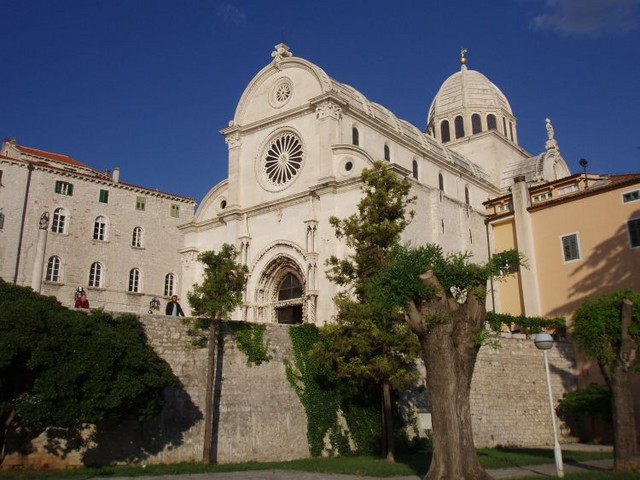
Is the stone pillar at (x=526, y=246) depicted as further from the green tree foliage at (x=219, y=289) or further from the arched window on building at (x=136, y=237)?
the arched window on building at (x=136, y=237)

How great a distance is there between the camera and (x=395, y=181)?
22.0 m

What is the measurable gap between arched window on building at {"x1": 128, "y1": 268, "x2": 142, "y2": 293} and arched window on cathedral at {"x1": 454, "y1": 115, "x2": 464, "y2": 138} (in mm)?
25890

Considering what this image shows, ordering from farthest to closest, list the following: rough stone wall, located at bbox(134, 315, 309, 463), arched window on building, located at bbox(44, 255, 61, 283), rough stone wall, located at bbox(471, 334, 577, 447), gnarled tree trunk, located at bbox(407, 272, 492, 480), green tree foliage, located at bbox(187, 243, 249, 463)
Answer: arched window on building, located at bbox(44, 255, 61, 283) → rough stone wall, located at bbox(471, 334, 577, 447) → rough stone wall, located at bbox(134, 315, 309, 463) → green tree foliage, located at bbox(187, 243, 249, 463) → gnarled tree trunk, located at bbox(407, 272, 492, 480)

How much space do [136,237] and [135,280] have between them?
3.02 metres

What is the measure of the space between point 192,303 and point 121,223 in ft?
85.7

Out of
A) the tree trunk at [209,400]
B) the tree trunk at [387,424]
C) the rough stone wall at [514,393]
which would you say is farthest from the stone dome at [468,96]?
the tree trunk at [209,400]

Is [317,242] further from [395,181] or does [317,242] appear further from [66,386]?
[66,386]

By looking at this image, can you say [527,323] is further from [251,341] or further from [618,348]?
[251,341]

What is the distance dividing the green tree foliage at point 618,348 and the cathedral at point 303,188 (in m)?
11.6

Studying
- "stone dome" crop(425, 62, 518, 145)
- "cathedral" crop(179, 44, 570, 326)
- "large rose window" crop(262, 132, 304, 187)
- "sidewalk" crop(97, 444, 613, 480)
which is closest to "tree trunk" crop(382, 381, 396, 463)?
"sidewalk" crop(97, 444, 613, 480)

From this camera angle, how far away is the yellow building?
2897cm

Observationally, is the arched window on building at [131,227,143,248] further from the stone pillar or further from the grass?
the grass

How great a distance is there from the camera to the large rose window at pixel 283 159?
3441 cm

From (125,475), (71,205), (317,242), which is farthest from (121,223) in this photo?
(125,475)
